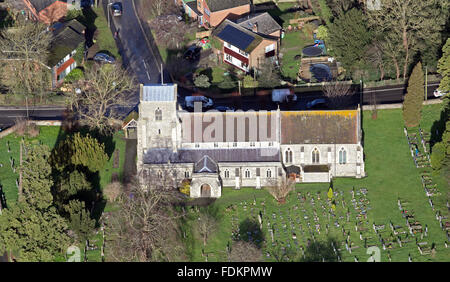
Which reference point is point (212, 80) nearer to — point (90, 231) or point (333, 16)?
point (333, 16)

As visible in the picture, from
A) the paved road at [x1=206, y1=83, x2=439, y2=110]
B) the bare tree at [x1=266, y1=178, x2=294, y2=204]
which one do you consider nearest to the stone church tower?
the bare tree at [x1=266, y1=178, x2=294, y2=204]

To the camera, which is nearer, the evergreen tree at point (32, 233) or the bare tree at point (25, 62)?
the evergreen tree at point (32, 233)

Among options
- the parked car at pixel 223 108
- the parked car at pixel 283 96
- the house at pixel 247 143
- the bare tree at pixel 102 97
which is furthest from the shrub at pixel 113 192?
the parked car at pixel 283 96

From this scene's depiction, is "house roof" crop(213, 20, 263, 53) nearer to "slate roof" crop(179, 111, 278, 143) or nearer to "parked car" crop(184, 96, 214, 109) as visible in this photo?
"parked car" crop(184, 96, 214, 109)

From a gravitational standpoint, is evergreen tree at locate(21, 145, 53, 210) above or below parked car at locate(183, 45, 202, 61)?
below

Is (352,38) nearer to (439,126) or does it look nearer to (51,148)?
(439,126)

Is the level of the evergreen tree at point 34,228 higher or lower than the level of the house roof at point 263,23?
lower

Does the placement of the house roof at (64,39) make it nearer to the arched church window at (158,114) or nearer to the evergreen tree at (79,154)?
the evergreen tree at (79,154)

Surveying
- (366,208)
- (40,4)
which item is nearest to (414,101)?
(366,208)
